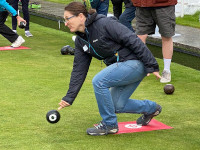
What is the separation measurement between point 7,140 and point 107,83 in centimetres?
108

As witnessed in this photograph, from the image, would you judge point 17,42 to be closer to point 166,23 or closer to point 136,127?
point 166,23

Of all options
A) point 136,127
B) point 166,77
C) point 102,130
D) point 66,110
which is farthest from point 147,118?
point 166,77

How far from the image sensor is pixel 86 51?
529 cm

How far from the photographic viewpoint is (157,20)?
25.8ft

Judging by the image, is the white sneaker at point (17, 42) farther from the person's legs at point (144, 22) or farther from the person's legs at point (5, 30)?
the person's legs at point (144, 22)

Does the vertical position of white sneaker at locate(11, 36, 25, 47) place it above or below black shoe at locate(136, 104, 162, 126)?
below

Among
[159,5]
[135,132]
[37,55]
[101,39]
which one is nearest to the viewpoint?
[101,39]

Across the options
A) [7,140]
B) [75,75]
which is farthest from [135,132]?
[7,140]

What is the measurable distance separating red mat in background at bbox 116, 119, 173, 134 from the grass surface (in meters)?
0.10

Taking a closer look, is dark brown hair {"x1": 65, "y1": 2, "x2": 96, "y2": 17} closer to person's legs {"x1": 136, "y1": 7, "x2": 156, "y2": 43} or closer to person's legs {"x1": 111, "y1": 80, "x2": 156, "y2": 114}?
person's legs {"x1": 111, "y1": 80, "x2": 156, "y2": 114}

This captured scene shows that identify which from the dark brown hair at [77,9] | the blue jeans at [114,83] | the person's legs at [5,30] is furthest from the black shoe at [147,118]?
the person's legs at [5,30]

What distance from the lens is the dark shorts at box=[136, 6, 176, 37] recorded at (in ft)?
25.5

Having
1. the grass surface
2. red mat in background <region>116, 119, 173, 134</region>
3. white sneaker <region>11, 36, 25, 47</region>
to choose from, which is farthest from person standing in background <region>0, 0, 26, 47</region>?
red mat in background <region>116, 119, 173, 134</region>

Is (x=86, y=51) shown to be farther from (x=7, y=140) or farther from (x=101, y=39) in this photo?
(x=7, y=140)
